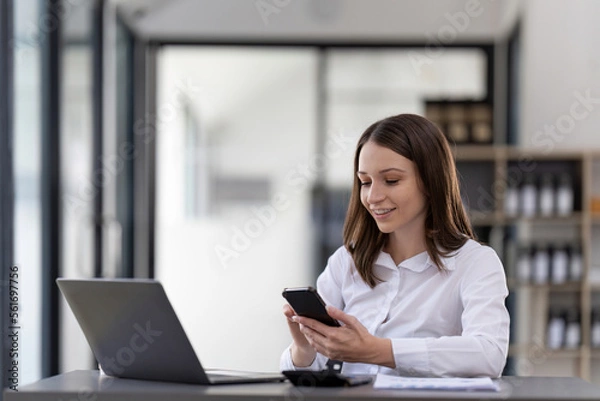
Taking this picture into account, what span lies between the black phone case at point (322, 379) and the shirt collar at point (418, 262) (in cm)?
44

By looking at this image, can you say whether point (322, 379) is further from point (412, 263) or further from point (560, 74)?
point (560, 74)

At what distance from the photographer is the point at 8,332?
140 inches

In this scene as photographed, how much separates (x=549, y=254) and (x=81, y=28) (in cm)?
288

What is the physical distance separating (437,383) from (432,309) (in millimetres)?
394

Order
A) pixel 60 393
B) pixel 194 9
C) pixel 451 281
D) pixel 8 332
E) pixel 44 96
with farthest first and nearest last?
1. pixel 194 9
2. pixel 44 96
3. pixel 8 332
4. pixel 451 281
5. pixel 60 393

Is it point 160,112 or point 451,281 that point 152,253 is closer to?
point 160,112

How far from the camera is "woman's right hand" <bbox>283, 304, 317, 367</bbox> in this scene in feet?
6.81

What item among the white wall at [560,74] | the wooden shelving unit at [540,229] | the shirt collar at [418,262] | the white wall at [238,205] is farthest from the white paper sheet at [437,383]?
the white wall at [238,205]

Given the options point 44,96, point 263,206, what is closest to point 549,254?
point 263,206

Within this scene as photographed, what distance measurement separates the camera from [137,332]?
1.84 m

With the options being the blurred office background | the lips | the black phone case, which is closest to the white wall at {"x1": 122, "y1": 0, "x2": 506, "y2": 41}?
the blurred office background

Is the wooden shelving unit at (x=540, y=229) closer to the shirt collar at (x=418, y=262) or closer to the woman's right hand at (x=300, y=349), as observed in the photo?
the shirt collar at (x=418, y=262)

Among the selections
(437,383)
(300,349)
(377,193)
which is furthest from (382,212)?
(437,383)

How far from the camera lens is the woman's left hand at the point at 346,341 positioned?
188 centimetres
